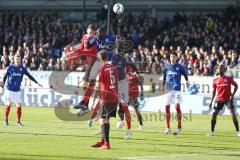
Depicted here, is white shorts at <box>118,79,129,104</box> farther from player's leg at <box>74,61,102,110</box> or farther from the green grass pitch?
the green grass pitch

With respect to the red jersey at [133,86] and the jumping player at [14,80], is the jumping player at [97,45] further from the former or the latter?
the jumping player at [14,80]

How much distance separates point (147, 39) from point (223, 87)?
68.9 ft

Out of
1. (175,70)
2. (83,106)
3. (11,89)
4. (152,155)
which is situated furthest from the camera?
(11,89)

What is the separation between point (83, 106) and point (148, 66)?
1732cm

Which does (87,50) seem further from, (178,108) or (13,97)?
(13,97)

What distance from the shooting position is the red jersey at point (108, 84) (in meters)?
17.9

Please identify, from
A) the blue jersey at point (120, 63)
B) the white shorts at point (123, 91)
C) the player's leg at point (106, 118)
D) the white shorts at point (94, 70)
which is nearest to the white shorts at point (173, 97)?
the white shorts at point (123, 91)

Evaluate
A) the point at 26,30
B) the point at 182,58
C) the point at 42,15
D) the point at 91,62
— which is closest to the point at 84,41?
the point at 91,62

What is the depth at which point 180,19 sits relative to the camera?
46656 millimetres

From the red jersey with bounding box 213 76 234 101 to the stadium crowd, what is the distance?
12.2 metres

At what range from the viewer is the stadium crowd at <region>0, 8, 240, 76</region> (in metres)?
37.0

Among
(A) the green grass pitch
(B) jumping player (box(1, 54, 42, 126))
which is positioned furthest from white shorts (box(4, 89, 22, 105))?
(A) the green grass pitch

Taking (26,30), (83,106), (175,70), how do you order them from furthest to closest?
(26,30)
(175,70)
(83,106)

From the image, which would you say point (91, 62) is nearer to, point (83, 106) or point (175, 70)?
point (83, 106)
